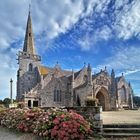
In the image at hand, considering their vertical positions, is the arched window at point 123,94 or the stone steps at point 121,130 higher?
the arched window at point 123,94

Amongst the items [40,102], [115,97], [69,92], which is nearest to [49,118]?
[40,102]

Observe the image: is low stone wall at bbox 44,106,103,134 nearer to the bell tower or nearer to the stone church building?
the stone church building

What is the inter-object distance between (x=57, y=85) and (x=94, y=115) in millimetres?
39524

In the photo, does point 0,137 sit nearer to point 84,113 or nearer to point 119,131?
point 84,113

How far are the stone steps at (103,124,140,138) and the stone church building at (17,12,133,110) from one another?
3553cm

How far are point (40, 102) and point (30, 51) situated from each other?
15.1 m

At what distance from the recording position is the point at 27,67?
5388 centimetres

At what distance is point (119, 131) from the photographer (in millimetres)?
10195

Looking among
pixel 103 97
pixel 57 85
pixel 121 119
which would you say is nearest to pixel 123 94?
pixel 103 97

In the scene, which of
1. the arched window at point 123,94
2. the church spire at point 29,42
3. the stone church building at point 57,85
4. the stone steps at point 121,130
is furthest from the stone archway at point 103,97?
the stone steps at point 121,130

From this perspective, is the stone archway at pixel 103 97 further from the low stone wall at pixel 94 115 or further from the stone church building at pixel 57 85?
the low stone wall at pixel 94 115

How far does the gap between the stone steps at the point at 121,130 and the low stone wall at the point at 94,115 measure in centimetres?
36

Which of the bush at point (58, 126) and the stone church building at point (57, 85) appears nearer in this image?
the bush at point (58, 126)

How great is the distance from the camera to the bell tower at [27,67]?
171 ft
